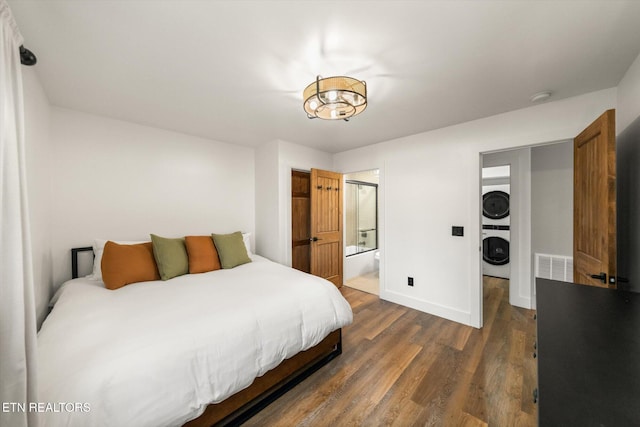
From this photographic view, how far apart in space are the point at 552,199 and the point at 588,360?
3264 mm

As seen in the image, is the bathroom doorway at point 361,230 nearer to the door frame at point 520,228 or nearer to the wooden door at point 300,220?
the wooden door at point 300,220

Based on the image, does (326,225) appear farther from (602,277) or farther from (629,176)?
(629,176)

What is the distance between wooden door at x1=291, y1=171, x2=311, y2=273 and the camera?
3.97 metres

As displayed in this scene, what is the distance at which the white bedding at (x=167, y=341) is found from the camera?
1038mm

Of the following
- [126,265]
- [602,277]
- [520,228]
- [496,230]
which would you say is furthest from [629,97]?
[126,265]

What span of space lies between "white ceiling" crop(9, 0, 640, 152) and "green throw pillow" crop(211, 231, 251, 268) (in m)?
1.49

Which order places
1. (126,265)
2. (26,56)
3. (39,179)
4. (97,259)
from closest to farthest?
A: (26,56) → (39,179) → (126,265) → (97,259)

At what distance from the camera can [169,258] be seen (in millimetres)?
2400

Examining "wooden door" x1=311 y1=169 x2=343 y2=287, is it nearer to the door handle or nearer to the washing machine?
the door handle

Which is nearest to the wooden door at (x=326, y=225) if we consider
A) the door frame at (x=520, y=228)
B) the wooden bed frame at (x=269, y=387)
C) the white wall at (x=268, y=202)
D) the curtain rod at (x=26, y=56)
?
the white wall at (x=268, y=202)

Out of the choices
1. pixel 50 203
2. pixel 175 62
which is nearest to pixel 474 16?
pixel 175 62

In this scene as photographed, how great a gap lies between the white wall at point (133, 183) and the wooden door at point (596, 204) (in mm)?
3839

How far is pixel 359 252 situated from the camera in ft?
16.2

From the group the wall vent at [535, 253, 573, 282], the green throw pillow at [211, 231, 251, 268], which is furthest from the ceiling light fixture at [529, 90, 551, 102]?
the green throw pillow at [211, 231, 251, 268]
